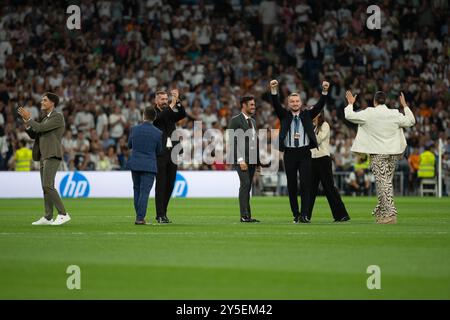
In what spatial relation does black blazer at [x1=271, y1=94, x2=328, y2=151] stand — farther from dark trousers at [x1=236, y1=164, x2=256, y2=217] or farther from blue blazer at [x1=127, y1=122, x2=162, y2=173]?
blue blazer at [x1=127, y1=122, x2=162, y2=173]

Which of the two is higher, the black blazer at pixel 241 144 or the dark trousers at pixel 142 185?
the black blazer at pixel 241 144

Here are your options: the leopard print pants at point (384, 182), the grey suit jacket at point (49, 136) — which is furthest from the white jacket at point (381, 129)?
the grey suit jacket at point (49, 136)

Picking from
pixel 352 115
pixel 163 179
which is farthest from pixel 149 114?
pixel 352 115

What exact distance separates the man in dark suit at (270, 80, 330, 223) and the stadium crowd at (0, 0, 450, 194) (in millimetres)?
19557

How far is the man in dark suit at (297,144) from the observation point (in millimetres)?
20109

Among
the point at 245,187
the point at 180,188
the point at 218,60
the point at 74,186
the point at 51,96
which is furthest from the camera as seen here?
the point at 218,60

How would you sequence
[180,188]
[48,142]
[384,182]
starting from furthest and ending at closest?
[180,188] < [384,182] < [48,142]

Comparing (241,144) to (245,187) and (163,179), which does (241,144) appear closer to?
(245,187)

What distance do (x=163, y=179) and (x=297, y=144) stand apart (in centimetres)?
264

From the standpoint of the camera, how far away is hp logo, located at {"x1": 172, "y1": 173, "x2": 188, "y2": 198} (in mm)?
36875

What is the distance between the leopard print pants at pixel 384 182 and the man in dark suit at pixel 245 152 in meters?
2.42

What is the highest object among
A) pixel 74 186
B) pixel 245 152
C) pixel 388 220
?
pixel 245 152

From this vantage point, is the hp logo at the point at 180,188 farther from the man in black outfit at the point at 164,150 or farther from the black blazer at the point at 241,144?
the man in black outfit at the point at 164,150

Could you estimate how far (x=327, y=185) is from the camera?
21.0 meters
